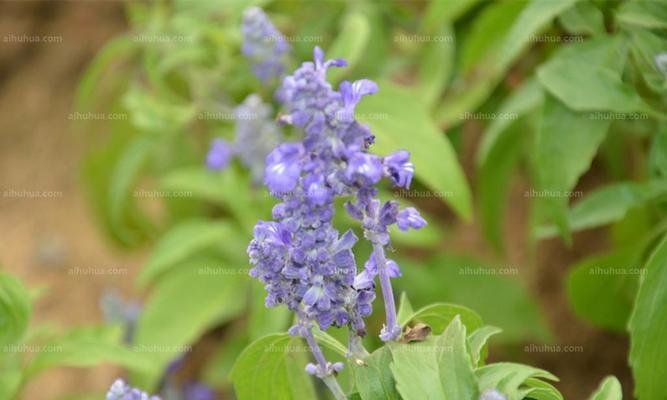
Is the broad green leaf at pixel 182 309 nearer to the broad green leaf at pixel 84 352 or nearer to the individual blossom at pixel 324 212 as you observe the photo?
the broad green leaf at pixel 84 352

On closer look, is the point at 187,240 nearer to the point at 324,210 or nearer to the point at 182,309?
the point at 182,309

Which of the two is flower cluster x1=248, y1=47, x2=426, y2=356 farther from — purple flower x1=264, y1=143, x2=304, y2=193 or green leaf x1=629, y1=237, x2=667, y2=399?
green leaf x1=629, y1=237, x2=667, y2=399

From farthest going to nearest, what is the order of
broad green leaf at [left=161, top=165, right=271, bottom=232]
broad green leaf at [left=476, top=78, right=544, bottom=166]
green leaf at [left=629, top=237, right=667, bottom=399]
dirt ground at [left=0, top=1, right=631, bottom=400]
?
dirt ground at [left=0, top=1, right=631, bottom=400], broad green leaf at [left=161, top=165, right=271, bottom=232], broad green leaf at [left=476, top=78, right=544, bottom=166], green leaf at [left=629, top=237, right=667, bottom=399]

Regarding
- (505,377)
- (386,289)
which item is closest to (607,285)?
(505,377)

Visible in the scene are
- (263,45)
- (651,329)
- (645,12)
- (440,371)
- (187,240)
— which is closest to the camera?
(440,371)

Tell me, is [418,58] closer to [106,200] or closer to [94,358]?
[106,200]

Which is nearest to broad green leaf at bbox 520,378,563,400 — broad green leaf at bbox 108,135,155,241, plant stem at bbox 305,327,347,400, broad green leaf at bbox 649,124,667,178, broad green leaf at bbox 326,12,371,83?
plant stem at bbox 305,327,347,400

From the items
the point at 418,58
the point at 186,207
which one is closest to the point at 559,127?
the point at 418,58
